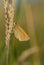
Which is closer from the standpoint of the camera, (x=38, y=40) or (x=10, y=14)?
(x=10, y=14)

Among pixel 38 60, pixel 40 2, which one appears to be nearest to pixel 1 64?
pixel 38 60

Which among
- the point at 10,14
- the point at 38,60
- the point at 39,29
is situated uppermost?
the point at 10,14

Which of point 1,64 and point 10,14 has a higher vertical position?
point 10,14

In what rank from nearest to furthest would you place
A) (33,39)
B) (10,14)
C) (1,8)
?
(10,14) → (1,8) → (33,39)

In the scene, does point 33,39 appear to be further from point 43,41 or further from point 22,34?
point 22,34

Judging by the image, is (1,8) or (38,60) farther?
(38,60)

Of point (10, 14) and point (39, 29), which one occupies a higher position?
point (10, 14)

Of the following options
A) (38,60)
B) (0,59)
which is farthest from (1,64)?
(38,60)

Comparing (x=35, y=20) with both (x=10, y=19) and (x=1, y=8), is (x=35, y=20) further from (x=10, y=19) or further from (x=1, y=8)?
(x=10, y=19)

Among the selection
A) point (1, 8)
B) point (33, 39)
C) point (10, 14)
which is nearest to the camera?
point (10, 14)
